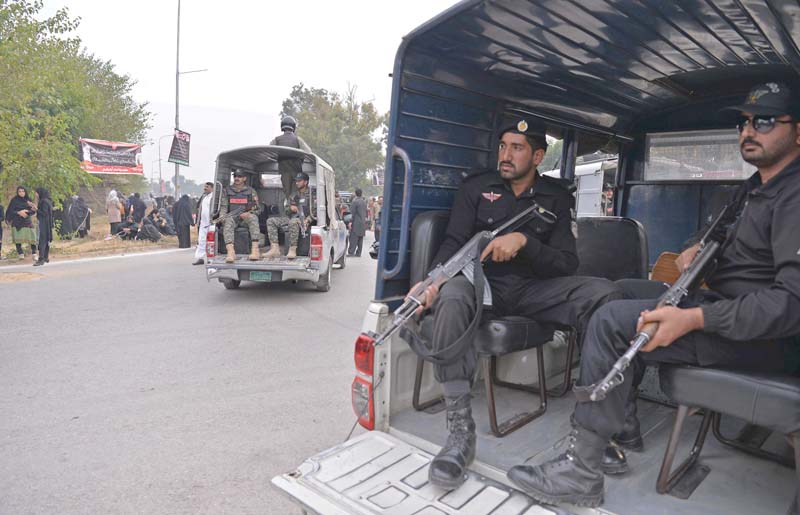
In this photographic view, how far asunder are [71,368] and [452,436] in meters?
4.26

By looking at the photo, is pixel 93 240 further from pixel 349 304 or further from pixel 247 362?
pixel 247 362

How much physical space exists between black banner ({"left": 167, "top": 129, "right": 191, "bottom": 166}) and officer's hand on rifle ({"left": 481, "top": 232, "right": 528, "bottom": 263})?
1881cm

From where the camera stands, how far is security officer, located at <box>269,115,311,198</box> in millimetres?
9219

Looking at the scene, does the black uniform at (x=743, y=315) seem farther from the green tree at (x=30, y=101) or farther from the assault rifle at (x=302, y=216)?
Result: the green tree at (x=30, y=101)

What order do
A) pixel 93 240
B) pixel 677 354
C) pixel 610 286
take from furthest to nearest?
pixel 93 240
pixel 610 286
pixel 677 354

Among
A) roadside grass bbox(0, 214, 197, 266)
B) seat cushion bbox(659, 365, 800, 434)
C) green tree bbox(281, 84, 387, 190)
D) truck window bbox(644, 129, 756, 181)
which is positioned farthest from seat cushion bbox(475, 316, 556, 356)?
green tree bbox(281, 84, 387, 190)

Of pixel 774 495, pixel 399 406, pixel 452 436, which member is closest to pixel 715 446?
pixel 774 495

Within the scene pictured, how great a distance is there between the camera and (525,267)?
289 centimetres

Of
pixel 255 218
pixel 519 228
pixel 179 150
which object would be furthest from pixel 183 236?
pixel 519 228

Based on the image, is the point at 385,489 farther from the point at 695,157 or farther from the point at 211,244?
the point at 211,244

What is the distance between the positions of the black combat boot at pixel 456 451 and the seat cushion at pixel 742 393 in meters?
0.82

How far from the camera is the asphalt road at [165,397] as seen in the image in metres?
2.84

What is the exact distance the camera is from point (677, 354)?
1.98 meters

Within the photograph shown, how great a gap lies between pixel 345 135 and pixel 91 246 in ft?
100
